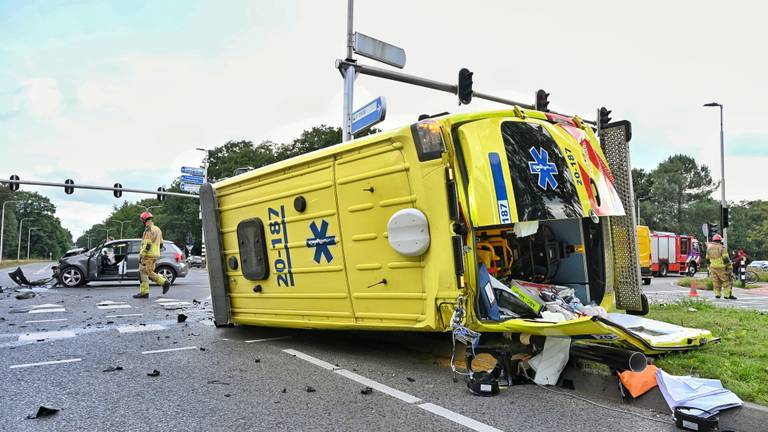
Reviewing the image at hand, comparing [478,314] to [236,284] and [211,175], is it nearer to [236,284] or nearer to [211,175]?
[236,284]

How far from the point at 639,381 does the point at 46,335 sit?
6.54m

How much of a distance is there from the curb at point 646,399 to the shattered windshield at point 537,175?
1.27 m

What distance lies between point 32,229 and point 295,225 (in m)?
115

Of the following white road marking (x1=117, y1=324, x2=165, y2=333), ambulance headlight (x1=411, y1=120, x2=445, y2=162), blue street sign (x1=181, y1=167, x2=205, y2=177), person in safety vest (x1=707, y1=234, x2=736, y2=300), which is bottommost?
person in safety vest (x1=707, y1=234, x2=736, y2=300)

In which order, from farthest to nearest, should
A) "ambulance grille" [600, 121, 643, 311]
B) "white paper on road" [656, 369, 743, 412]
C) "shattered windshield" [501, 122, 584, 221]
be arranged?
"ambulance grille" [600, 121, 643, 311] < "shattered windshield" [501, 122, 584, 221] < "white paper on road" [656, 369, 743, 412]

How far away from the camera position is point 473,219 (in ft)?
13.2

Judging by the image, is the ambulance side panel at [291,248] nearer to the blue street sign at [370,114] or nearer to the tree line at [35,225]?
the blue street sign at [370,114]

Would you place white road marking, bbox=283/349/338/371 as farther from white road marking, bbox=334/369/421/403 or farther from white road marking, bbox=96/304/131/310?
white road marking, bbox=96/304/131/310

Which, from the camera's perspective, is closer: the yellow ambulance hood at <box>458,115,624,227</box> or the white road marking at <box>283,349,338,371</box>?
the yellow ambulance hood at <box>458,115,624,227</box>

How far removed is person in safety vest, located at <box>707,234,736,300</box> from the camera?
1262 centimetres

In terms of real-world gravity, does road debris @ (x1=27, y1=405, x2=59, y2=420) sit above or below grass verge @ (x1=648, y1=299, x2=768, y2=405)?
above

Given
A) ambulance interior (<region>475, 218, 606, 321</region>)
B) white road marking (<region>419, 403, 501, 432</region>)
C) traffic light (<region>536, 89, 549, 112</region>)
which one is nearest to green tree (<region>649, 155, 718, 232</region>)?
traffic light (<region>536, 89, 549, 112</region>)

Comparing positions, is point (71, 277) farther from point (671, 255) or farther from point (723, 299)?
point (671, 255)

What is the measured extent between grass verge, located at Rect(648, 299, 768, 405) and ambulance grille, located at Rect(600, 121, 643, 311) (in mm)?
907
